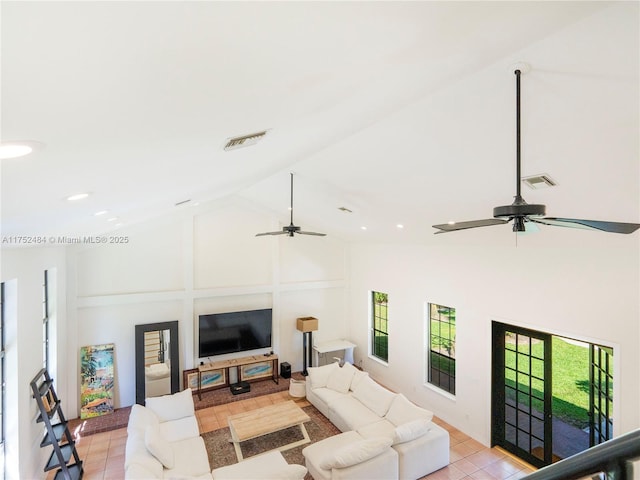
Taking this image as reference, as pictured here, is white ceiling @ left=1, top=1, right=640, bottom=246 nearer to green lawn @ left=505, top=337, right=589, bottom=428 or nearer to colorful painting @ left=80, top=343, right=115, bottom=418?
colorful painting @ left=80, top=343, right=115, bottom=418

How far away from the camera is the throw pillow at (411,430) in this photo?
16.1 feet

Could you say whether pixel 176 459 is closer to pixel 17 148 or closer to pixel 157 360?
pixel 157 360

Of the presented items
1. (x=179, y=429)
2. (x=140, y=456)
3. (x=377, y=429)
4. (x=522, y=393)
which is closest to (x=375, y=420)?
(x=377, y=429)

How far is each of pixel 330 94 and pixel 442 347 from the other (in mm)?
6524

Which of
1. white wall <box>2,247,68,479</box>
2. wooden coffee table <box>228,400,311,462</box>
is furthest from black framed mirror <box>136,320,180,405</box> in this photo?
Result: wooden coffee table <box>228,400,311,462</box>

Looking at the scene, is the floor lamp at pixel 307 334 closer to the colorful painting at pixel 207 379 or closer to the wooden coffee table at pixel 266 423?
the colorful painting at pixel 207 379

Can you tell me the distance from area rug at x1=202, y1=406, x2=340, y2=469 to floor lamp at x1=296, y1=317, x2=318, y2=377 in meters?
2.11

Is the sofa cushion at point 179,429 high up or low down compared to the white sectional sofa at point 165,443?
down

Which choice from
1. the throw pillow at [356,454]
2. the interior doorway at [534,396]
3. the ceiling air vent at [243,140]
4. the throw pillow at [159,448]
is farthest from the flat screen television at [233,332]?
the ceiling air vent at [243,140]

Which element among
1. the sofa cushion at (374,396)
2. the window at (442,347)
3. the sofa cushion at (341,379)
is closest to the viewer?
the sofa cushion at (374,396)

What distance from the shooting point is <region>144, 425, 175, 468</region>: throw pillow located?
437 centimetres

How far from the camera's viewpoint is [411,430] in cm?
500

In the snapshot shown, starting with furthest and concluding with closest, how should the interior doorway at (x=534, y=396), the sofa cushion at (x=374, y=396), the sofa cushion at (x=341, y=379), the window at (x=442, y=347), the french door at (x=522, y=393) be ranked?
1. the sofa cushion at (x=341, y=379)
2. the window at (x=442, y=347)
3. the sofa cushion at (x=374, y=396)
4. the french door at (x=522, y=393)
5. the interior doorway at (x=534, y=396)

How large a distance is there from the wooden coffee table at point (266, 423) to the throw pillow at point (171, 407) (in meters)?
0.77
